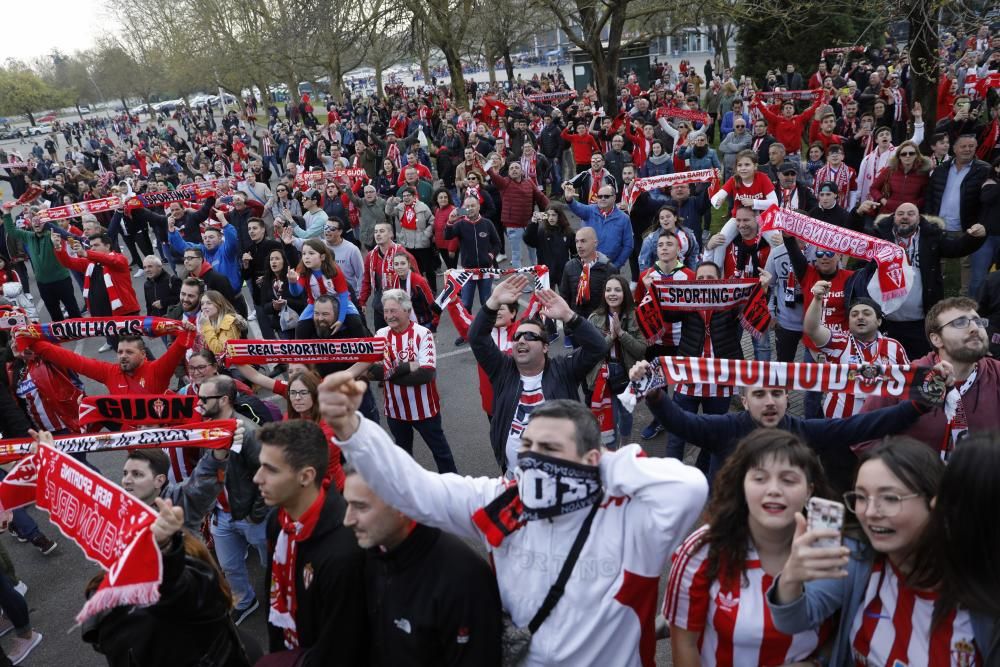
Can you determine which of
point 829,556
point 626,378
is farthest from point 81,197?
point 829,556

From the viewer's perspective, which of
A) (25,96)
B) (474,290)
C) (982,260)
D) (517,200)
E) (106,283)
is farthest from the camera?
(25,96)

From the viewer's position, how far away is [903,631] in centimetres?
226

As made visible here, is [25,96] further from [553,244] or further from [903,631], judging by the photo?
[903,631]

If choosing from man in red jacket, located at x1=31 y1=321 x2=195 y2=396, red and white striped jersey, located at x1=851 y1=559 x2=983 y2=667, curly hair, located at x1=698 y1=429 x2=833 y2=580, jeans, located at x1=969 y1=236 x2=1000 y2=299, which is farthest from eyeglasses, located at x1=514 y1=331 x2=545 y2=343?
jeans, located at x1=969 y1=236 x2=1000 y2=299

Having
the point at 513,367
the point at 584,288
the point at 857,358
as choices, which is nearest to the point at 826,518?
the point at 513,367

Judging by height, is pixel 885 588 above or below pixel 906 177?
below

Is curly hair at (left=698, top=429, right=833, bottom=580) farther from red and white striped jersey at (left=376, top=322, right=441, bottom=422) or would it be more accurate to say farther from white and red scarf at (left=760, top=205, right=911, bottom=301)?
white and red scarf at (left=760, top=205, right=911, bottom=301)

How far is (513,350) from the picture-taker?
4.52m

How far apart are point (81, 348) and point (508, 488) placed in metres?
10.5

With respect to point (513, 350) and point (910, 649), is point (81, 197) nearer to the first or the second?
point (513, 350)

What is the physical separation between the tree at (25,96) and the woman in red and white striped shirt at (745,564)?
90.6 meters

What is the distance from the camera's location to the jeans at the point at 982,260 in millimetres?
7141

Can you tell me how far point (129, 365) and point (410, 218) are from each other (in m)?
5.00

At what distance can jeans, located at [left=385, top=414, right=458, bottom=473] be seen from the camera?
5680mm
